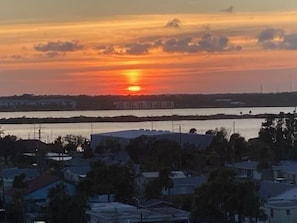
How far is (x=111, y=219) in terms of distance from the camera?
37.4 feet

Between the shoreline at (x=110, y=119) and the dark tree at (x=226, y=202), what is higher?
the shoreline at (x=110, y=119)

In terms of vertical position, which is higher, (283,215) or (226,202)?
(226,202)

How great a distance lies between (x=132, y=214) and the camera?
11672mm

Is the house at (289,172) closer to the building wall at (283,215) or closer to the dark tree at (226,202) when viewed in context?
the building wall at (283,215)

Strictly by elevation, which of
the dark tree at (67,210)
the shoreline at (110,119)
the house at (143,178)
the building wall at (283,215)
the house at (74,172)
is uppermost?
the shoreline at (110,119)

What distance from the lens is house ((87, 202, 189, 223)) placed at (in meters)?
11.5

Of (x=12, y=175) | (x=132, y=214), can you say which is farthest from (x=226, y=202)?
(x=12, y=175)

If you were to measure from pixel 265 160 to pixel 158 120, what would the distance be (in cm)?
6501

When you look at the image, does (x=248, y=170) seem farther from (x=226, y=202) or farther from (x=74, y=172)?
(x=226, y=202)

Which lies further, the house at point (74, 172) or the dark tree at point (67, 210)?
the house at point (74, 172)

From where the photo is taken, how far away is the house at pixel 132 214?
1148 centimetres

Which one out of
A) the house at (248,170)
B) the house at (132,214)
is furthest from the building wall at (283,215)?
Answer: the house at (248,170)

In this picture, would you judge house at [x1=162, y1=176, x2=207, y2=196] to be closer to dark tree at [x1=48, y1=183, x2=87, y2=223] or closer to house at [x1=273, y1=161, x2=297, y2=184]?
house at [x1=273, y1=161, x2=297, y2=184]

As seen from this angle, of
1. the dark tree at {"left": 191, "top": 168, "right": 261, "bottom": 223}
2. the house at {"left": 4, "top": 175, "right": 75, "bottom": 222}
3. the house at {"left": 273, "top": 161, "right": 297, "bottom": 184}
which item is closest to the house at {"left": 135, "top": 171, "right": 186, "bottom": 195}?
the house at {"left": 4, "top": 175, "right": 75, "bottom": 222}
